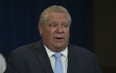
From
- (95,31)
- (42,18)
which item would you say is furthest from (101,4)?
(42,18)

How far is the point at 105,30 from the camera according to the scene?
17.6 feet

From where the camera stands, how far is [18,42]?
14.4 ft

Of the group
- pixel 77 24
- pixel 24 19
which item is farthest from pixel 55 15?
pixel 77 24

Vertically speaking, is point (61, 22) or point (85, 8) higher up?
point (61, 22)

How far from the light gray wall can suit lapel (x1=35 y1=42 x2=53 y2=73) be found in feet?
10.3

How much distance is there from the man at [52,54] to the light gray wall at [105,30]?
313 cm

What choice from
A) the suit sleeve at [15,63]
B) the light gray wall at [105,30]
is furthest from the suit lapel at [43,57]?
the light gray wall at [105,30]

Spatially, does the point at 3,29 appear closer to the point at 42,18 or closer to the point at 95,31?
the point at 95,31

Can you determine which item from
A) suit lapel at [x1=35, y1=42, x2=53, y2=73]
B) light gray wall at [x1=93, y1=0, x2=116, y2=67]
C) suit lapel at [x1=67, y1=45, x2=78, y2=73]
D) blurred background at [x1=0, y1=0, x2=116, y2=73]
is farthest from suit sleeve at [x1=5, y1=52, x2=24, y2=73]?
light gray wall at [x1=93, y1=0, x2=116, y2=67]

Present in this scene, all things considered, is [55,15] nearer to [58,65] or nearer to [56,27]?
[56,27]

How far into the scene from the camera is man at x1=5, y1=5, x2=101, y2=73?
2029mm

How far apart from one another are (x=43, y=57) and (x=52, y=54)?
0.21ft

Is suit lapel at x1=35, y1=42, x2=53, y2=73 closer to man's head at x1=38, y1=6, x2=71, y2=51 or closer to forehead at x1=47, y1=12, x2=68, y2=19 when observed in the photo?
man's head at x1=38, y1=6, x2=71, y2=51

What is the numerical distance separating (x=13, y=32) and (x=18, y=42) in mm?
162
